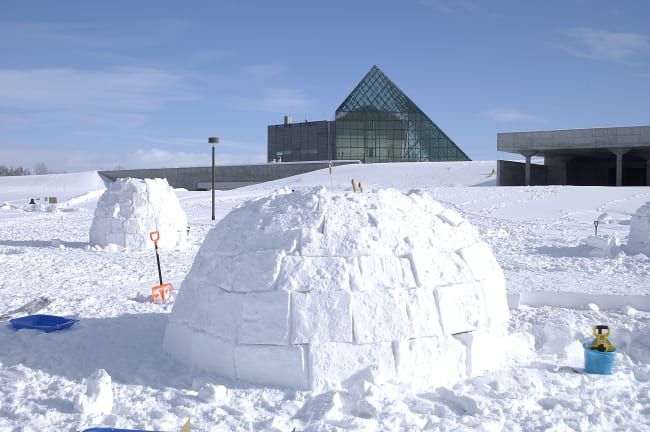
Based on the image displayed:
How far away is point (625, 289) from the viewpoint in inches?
337

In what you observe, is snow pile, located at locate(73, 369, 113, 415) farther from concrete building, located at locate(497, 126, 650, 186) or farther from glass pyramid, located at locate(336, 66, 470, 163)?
glass pyramid, located at locate(336, 66, 470, 163)

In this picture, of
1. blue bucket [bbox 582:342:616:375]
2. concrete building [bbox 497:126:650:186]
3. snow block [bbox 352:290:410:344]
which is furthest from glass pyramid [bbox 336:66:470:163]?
snow block [bbox 352:290:410:344]

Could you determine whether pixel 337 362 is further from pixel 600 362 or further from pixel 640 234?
pixel 640 234

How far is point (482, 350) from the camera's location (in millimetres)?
4969

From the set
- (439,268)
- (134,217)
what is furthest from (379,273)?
(134,217)

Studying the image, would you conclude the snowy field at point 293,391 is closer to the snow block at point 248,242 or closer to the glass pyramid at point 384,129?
the snow block at point 248,242

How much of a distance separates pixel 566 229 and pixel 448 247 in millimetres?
12690

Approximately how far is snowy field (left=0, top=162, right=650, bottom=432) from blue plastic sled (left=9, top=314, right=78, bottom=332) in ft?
0.41

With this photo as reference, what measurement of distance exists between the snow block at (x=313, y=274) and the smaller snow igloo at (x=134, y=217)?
363 inches

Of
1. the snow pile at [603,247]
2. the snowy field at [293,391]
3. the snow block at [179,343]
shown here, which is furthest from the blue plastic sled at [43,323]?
the snow pile at [603,247]

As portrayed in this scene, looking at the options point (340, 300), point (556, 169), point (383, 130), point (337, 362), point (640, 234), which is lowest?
point (337, 362)

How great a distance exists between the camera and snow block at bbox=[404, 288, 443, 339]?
181 inches

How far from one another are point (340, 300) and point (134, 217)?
984 cm

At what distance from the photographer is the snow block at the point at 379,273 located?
456 cm
